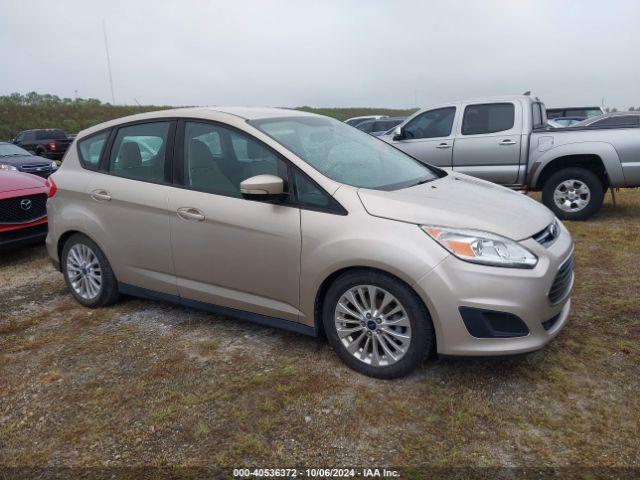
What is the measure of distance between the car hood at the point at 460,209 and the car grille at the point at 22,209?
4.73 meters

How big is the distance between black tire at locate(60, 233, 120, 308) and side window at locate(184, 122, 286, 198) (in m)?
1.18

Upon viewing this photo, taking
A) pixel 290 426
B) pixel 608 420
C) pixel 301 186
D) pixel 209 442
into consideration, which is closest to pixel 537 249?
pixel 608 420

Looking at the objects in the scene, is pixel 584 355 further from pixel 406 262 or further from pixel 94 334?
pixel 94 334

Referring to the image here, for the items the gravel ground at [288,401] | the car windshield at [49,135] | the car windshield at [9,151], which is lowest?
the gravel ground at [288,401]

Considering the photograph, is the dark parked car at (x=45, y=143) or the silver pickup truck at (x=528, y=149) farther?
the dark parked car at (x=45, y=143)

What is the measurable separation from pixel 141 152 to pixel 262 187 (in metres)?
1.45

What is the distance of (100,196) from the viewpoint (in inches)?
168

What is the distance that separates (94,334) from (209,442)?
1829mm

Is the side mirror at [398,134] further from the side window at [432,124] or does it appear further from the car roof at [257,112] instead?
the car roof at [257,112]

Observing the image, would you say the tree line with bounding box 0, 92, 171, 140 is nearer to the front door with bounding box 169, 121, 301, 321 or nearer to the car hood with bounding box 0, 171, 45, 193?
the car hood with bounding box 0, 171, 45, 193

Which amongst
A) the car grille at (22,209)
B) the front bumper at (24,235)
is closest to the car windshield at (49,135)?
the car grille at (22,209)

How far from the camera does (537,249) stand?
301 cm

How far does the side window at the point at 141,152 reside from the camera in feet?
13.2

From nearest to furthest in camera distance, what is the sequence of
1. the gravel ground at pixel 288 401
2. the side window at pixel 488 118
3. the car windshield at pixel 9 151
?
the gravel ground at pixel 288 401
the side window at pixel 488 118
the car windshield at pixel 9 151
